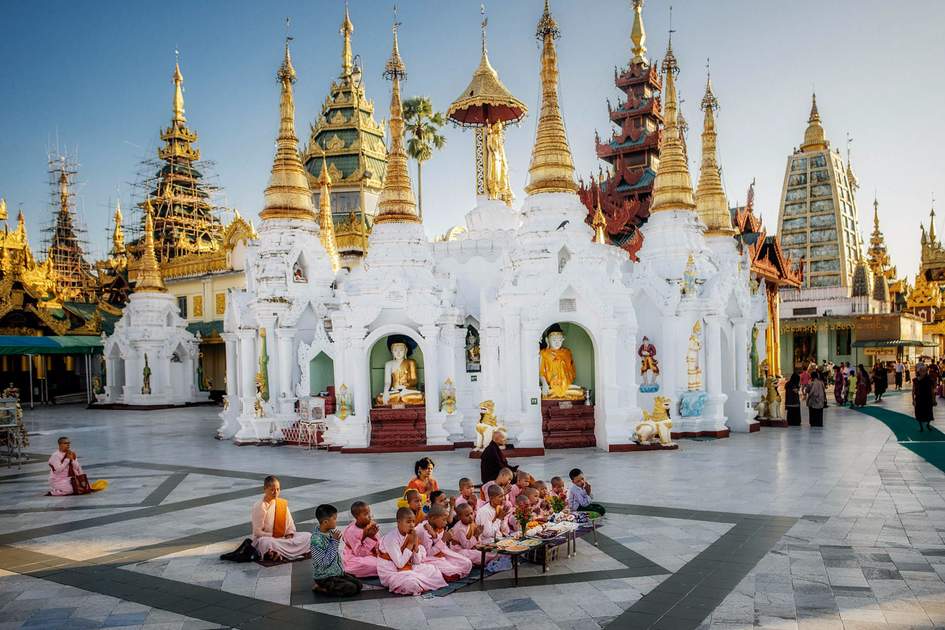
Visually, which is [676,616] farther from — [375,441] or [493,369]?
[375,441]

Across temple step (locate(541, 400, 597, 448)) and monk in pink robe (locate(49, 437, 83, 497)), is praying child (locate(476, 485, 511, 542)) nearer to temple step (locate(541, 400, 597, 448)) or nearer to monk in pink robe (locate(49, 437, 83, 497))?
monk in pink robe (locate(49, 437, 83, 497))

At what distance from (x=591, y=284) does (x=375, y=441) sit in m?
6.17

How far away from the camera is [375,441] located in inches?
704

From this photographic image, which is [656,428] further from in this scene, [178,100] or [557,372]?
[178,100]

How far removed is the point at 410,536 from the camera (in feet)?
24.2

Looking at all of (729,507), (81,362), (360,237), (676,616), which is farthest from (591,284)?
(81,362)

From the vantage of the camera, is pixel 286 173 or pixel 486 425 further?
pixel 286 173

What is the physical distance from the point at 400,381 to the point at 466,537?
36.2 ft

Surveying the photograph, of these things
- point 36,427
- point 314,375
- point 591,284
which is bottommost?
point 36,427

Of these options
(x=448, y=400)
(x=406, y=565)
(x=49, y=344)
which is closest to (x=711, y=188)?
(x=448, y=400)

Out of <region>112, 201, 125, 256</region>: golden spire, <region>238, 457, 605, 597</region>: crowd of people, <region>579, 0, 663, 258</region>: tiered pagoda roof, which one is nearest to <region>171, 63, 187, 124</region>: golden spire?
<region>112, 201, 125, 256</region>: golden spire

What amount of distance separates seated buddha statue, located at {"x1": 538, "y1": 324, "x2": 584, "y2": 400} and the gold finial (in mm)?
3655

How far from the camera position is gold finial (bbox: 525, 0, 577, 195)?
18.4 m

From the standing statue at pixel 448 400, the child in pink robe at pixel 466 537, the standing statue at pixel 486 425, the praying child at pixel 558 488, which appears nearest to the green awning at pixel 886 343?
the standing statue at pixel 448 400
